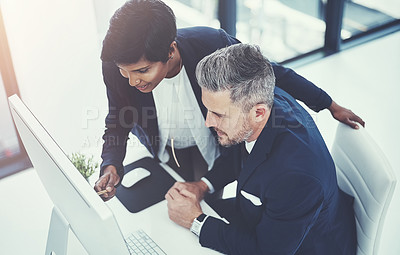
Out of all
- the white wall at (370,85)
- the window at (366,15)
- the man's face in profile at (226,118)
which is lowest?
the white wall at (370,85)

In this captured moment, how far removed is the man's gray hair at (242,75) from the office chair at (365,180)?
395 mm

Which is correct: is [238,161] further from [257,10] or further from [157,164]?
[257,10]

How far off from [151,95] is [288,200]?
30.4 inches

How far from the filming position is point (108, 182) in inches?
69.2

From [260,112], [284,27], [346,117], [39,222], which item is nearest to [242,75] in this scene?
[260,112]

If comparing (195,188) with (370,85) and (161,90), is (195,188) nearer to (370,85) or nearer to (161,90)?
(161,90)

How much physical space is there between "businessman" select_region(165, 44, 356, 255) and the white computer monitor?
15.5 inches

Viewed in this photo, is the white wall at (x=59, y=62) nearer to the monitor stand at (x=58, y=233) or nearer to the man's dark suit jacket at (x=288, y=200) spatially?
the monitor stand at (x=58, y=233)

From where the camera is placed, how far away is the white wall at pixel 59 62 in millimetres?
2336

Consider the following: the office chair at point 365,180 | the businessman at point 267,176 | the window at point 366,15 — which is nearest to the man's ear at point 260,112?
the businessman at point 267,176

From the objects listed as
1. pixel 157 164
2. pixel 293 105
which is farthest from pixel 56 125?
pixel 293 105

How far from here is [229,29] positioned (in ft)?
10.4

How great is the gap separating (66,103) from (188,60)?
113cm

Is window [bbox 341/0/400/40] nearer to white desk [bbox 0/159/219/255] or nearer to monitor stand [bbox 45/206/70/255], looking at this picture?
white desk [bbox 0/159/219/255]
